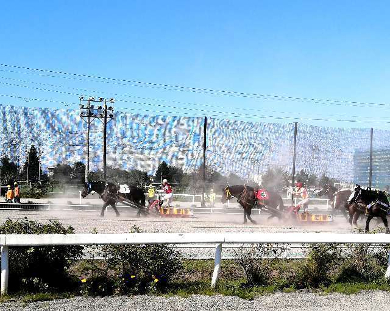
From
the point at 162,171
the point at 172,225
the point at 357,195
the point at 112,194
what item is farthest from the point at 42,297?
the point at 162,171

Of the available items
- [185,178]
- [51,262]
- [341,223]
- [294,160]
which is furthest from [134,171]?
[51,262]

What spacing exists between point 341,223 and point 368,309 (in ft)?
49.8

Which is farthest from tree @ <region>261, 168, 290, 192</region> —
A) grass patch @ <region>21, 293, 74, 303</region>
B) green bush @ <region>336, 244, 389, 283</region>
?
grass patch @ <region>21, 293, 74, 303</region>

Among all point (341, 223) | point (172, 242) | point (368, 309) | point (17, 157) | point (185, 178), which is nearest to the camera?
point (368, 309)

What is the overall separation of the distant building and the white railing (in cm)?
2642

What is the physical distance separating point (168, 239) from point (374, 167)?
3157 cm

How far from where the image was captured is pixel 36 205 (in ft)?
84.7

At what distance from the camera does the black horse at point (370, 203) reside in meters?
16.5

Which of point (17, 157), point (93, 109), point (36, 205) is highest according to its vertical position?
point (93, 109)

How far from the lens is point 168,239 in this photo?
21.6ft

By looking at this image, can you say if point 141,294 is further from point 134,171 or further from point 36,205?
point 134,171

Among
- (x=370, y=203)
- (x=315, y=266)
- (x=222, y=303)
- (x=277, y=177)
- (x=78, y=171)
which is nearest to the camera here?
(x=222, y=303)

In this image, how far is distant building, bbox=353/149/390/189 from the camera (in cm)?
3234

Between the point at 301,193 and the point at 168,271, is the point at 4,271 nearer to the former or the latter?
the point at 168,271
